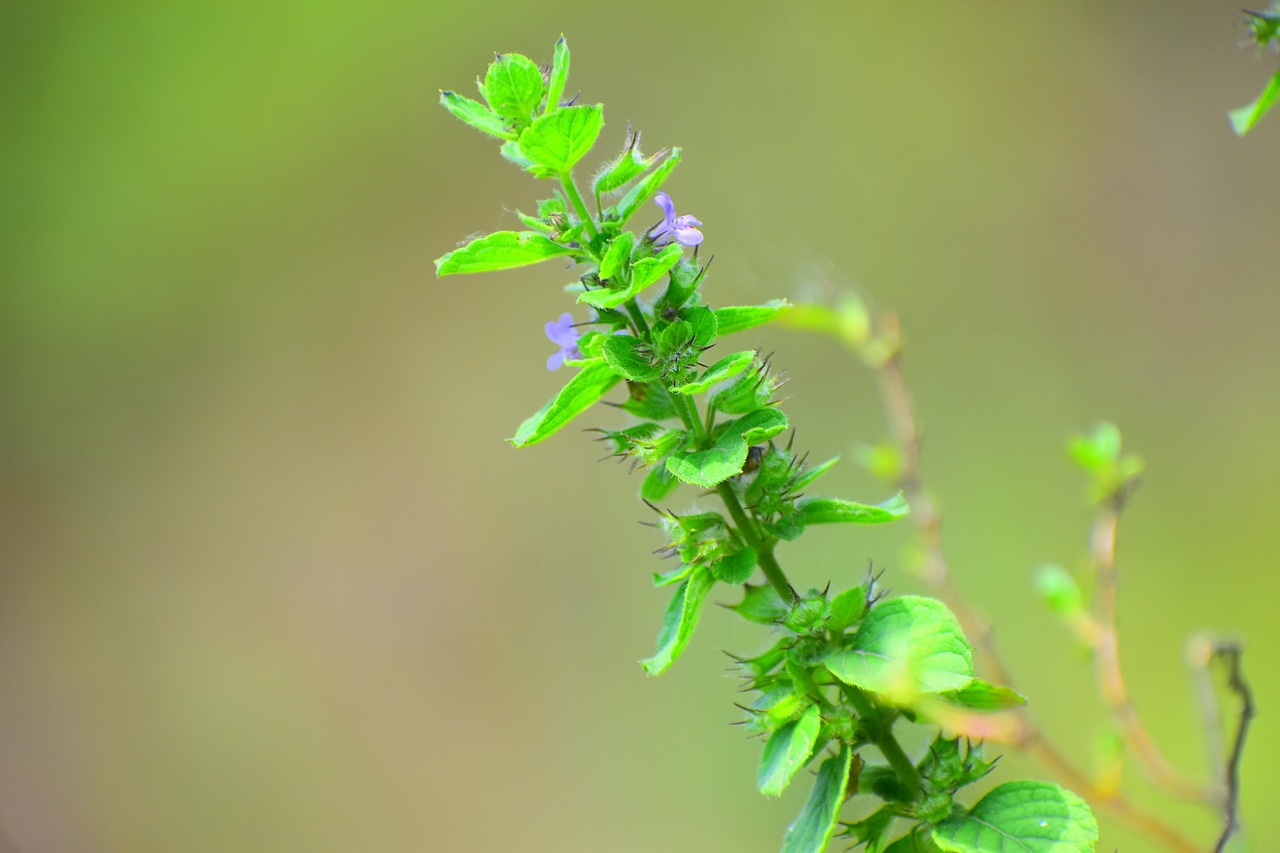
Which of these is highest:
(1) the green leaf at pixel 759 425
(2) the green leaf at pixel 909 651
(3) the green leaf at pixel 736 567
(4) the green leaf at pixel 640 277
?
(4) the green leaf at pixel 640 277

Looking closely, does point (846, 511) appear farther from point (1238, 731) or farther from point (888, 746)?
point (1238, 731)

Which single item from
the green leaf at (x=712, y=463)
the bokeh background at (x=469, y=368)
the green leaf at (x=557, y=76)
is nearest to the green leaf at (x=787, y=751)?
the green leaf at (x=712, y=463)

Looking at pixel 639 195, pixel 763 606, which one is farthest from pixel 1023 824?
pixel 639 195

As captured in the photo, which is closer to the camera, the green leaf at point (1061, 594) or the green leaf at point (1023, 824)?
the green leaf at point (1023, 824)

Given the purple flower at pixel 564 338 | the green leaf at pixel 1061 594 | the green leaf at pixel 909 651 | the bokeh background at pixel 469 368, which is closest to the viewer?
the green leaf at pixel 909 651

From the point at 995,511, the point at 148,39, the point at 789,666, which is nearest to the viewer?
the point at 789,666

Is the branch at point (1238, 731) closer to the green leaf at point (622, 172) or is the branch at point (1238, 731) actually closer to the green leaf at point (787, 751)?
the green leaf at point (787, 751)

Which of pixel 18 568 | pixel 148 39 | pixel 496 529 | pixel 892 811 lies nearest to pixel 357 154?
pixel 148 39

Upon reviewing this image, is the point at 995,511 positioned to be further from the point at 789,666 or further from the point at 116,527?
the point at 116,527
